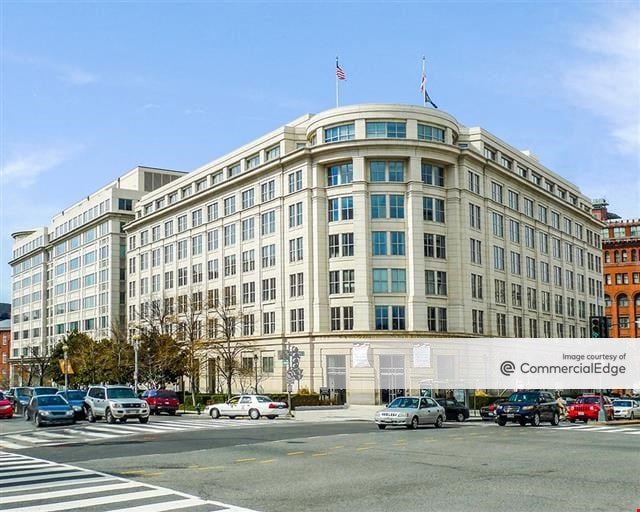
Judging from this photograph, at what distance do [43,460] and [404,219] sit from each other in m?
51.1

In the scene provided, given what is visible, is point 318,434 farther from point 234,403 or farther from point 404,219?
point 404,219

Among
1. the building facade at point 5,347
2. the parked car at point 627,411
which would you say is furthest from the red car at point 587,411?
the building facade at point 5,347

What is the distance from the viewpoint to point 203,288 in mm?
88000

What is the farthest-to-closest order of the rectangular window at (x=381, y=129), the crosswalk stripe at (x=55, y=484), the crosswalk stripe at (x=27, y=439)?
the rectangular window at (x=381, y=129)
the crosswalk stripe at (x=27, y=439)
the crosswalk stripe at (x=55, y=484)

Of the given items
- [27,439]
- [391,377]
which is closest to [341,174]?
[391,377]

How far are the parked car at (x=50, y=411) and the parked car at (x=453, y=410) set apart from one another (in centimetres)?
1914

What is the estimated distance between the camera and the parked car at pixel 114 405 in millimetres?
38844

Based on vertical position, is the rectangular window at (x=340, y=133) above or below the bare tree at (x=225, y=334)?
above

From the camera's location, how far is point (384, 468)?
19125 millimetres

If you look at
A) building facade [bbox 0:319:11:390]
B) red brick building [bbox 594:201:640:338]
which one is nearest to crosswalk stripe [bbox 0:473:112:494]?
red brick building [bbox 594:201:640:338]

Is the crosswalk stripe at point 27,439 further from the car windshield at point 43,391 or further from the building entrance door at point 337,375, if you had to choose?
the building entrance door at point 337,375

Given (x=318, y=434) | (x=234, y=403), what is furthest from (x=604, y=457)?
(x=234, y=403)

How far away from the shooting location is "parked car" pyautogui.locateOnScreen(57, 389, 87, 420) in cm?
4123

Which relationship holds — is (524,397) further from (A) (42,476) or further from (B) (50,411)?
(A) (42,476)
